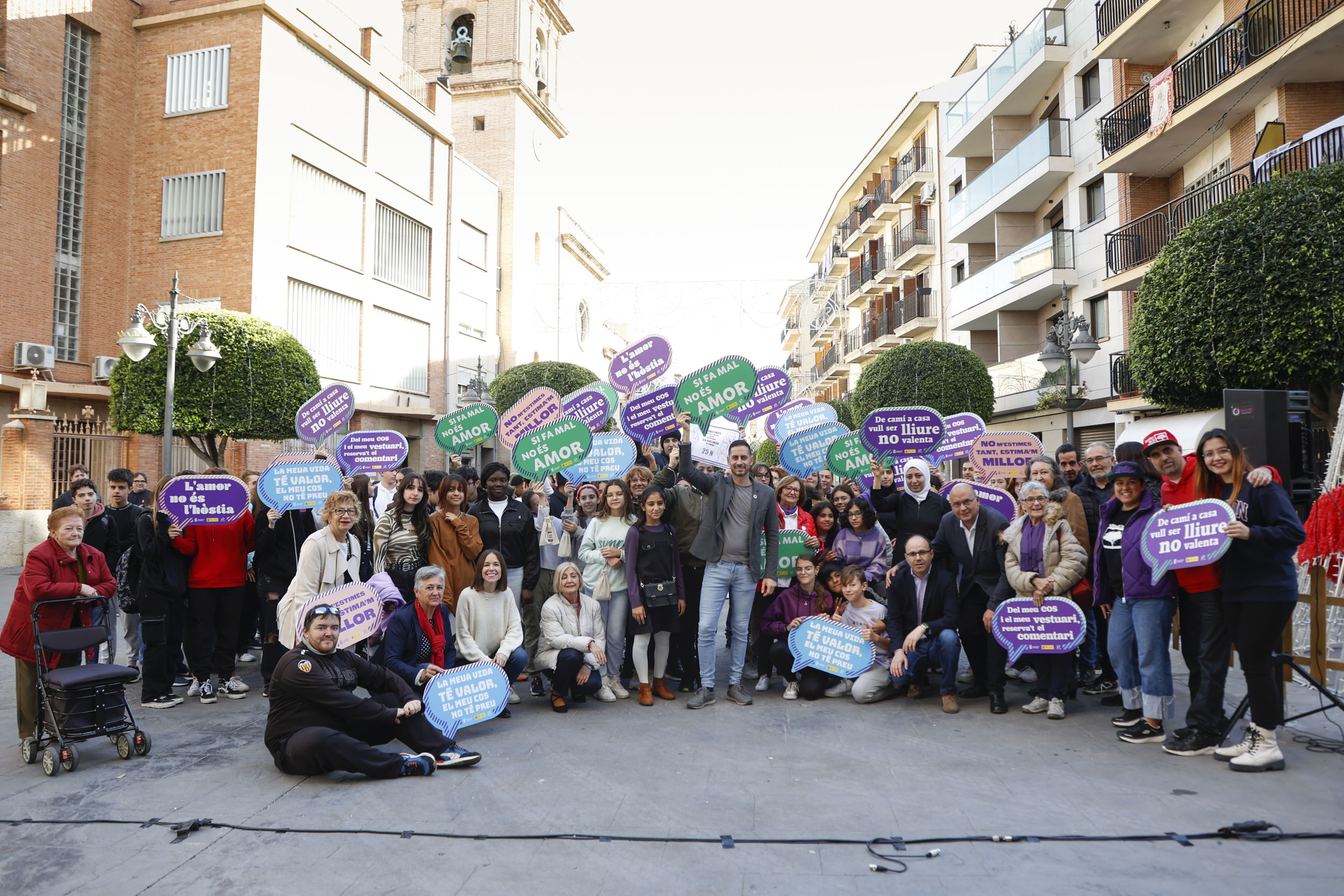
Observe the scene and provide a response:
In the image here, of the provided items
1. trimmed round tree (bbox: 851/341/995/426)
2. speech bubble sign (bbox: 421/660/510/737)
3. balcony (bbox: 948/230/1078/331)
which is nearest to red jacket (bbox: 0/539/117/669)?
speech bubble sign (bbox: 421/660/510/737)

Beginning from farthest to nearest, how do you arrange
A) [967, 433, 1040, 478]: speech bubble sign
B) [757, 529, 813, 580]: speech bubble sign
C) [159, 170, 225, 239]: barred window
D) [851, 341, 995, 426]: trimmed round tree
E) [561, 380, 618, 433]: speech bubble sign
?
[851, 341, 995, 426]: trimmed round tree, [159, 170, 225, 239]: barred window, [561, 380, 618, 433]: speech bubble sign, [967, 433, 1040, 478]: speech bubble sign, [757, 529, 813, 580]: speech bubble sign

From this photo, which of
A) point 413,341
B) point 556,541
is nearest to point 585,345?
point 413,341

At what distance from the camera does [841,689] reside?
24.3 ft

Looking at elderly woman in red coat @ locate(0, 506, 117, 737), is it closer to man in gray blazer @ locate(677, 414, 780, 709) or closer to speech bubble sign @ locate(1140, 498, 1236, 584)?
man in gray blazer @ locate(677, 414, 780, 709)

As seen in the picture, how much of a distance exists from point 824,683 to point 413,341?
27412 mm

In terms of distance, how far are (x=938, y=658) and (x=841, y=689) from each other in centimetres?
83

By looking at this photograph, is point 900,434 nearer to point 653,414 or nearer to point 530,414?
point 653,414

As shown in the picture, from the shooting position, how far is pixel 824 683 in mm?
7418

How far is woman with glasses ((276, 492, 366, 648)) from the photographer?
6.62 metres

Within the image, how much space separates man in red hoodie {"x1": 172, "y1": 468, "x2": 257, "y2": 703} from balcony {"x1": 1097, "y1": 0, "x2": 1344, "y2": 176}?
689 inches

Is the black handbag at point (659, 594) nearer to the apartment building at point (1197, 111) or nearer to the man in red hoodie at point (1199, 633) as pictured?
the man in red hoodie at point (1199, 633)

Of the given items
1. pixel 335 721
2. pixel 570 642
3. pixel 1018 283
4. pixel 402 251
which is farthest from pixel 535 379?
pixel 335 721

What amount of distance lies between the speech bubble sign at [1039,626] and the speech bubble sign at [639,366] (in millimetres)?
5294

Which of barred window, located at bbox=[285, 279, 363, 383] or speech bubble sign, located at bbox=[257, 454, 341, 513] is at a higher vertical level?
barred window, located at bbox=[285, 279, 363, 383]
